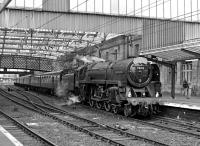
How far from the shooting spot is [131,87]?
15.5 m

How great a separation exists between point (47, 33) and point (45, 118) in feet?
64.8

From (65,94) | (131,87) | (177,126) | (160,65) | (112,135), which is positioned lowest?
(177,126)

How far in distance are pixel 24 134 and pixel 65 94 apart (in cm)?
1511

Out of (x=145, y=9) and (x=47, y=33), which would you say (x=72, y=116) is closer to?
(x=145, y=9)

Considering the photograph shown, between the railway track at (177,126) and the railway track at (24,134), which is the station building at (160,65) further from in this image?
the railway track at (24,134)

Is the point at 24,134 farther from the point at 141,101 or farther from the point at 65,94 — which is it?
the point at 65,94

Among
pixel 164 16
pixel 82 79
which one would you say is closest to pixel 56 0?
pixel 82 79

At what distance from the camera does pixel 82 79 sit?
20.7 metres

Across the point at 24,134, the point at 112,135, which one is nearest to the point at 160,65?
the point at 112,135

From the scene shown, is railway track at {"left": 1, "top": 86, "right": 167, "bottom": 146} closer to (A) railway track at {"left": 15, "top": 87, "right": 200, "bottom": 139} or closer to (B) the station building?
(A) railway track at {"left": 15, "top": 87, "right": 200, "bottom": 139}

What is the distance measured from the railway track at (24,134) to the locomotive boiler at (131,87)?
4.84 meters

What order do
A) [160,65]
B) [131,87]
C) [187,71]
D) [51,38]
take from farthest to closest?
1. [51,38]
2. [160,65]
3. [187,71]
4. [131,87]

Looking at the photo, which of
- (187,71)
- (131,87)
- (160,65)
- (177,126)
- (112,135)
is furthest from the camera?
(160,65)

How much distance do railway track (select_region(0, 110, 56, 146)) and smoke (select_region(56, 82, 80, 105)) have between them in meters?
9.27
